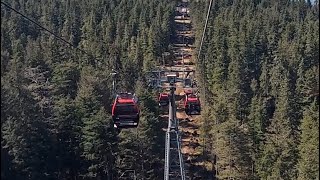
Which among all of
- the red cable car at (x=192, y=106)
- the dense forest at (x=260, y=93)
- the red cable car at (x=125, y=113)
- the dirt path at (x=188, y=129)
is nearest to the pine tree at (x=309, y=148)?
the dense forest at (x=260, y=93)

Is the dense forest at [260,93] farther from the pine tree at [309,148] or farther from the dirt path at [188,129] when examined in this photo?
the dirt path at [188,129]

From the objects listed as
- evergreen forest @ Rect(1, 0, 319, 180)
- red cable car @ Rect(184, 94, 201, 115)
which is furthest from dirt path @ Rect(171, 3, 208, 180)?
red cable car @ Rect(184, 94, 201, 115)

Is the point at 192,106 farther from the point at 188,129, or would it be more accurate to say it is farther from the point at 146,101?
the point at 188,129

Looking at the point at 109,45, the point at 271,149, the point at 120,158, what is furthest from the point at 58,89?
the point at 109,45

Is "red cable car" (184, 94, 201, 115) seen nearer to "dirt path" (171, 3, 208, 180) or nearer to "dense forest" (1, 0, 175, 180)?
"dirt path" (171, 3, 208, 180)

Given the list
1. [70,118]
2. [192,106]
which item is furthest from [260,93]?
[192,106]

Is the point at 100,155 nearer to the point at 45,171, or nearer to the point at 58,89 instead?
the point at 45,171
